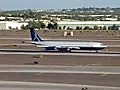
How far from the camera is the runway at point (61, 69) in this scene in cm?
5150

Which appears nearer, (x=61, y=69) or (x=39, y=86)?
(x=39, y=86)

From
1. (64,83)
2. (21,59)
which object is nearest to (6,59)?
(21,59)

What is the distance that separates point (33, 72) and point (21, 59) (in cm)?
1609

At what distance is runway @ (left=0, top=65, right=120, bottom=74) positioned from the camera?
51.5m

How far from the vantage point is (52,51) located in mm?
82625

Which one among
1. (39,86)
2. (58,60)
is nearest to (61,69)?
(58,60)

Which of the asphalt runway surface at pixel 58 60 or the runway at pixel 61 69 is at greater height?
the runway at pixel 61 69

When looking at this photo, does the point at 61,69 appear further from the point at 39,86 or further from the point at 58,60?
the point at 39,86

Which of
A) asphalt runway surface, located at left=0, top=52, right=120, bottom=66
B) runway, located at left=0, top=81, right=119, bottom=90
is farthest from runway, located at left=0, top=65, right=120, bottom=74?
runway, located at left=0, top=81, right=119, bottom=90

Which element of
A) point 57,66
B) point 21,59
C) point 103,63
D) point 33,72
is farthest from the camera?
point 21,59

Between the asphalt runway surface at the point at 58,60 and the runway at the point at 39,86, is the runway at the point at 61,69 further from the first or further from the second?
the runway at the point at 39,86

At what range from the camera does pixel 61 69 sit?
5344cm

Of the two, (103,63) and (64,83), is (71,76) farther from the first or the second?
(103,63)

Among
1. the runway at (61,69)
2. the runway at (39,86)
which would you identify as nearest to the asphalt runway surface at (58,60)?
the runway at (61,69)
